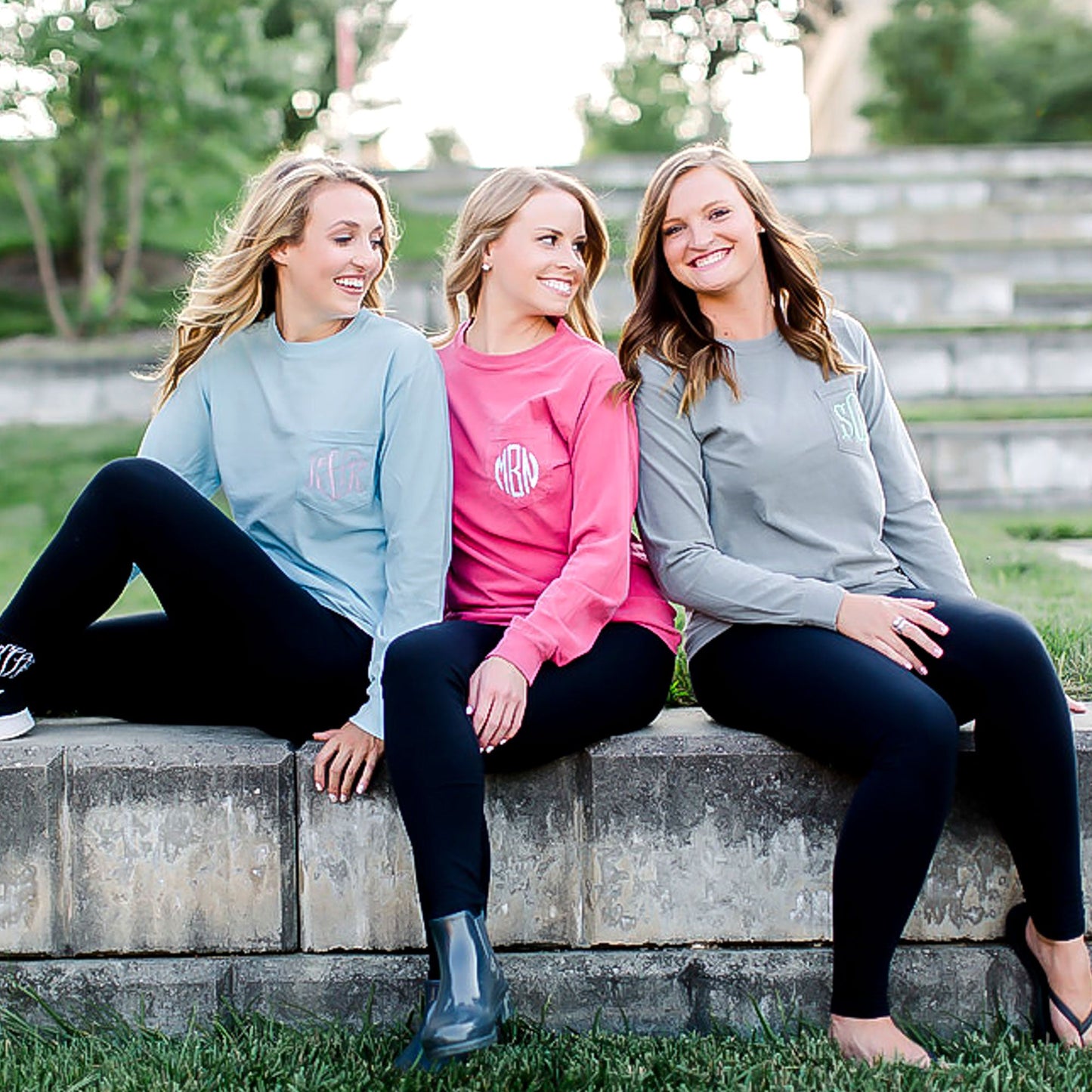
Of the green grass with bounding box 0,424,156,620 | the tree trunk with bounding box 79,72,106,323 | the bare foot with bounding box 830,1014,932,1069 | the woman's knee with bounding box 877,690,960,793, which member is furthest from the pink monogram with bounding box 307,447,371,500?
the tree trunk with bounding box 79,72,106,323

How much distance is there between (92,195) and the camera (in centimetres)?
966

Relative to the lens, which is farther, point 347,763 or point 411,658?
point 347,763

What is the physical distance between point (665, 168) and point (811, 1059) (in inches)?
62.1

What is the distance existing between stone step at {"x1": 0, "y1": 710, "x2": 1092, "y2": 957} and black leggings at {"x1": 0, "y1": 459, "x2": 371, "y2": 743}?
0.35ft

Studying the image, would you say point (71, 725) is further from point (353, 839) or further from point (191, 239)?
point (191, 239)

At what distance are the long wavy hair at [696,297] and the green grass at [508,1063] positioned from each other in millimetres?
1156

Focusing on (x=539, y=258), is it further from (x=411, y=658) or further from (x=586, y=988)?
(x=586, y=988)

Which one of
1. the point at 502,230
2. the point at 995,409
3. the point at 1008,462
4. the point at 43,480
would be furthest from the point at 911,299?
the point at 502,230

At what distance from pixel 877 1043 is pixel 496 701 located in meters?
0.77

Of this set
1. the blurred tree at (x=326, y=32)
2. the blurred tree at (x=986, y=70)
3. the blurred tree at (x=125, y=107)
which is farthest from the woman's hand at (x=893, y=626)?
the blurred tree at (x=986, y=70)

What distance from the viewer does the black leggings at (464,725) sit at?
82.2 inches

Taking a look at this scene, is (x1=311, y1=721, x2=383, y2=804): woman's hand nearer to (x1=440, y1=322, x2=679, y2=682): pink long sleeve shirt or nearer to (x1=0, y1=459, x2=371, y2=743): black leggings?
(x1=0, y1=459, x2=371, y2=743): black leggings

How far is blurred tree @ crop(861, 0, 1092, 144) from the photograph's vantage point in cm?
1772

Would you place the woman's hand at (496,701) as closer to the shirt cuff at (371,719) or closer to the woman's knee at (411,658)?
the woman's knee at (411,658)
